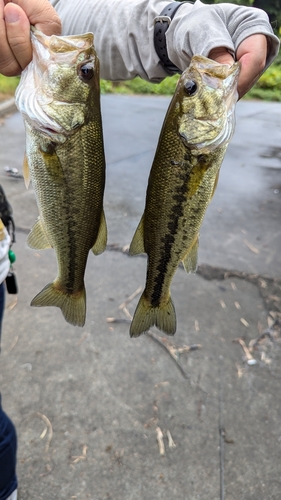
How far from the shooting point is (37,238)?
1.73 meters

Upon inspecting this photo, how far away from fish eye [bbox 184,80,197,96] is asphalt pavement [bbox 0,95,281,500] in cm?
235

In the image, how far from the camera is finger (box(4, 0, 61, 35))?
4.76 feet

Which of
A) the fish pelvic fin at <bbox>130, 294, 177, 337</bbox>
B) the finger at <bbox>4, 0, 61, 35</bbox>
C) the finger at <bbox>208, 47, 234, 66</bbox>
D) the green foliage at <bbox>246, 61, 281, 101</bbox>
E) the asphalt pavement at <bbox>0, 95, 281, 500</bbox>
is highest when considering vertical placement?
the finger at <bbox>4, 0, 61, 35</bbox>

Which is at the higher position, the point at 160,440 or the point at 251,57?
the point at 251,57

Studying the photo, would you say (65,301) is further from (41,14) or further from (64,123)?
(41,14)

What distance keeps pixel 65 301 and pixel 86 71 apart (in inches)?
35.1

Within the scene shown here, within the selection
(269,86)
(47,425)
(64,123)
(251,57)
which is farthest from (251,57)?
(269,86)

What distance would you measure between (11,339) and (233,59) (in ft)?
9.44

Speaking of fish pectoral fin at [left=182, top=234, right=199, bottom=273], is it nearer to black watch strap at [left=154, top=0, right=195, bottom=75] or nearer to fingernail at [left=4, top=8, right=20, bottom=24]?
black watch strap at [left=154, top=0, right=195, bottom=75]

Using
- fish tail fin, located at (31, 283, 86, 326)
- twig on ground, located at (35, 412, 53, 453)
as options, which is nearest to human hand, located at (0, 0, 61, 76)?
fish tail fin, located at (31, 283, 86, 326)

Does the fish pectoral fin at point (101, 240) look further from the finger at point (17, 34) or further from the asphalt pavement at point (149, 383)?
the asphalt pavement at point (149, 383)

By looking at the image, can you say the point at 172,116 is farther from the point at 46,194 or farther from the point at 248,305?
the point at 248,305

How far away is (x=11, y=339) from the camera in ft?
11.7

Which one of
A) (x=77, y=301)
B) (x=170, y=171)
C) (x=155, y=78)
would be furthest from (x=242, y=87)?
(x=77, y=301)
